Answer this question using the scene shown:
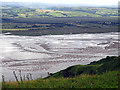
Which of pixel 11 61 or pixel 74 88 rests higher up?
pixel 74 88

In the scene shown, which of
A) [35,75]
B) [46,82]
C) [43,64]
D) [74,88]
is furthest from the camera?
[43,64]

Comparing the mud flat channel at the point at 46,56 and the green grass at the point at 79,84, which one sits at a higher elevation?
the green grass at the point at 79,84

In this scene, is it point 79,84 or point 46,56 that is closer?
point 79,84

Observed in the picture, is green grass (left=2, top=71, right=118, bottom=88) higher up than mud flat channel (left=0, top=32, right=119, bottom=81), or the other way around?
green grass (left=2, top=71, right=118, bottom=88)

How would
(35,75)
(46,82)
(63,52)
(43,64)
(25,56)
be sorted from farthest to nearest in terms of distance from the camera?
(63,52), (25,56), (43,64), (35,75), (46,82)

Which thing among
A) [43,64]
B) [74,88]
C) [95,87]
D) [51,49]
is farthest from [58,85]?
[51,49]

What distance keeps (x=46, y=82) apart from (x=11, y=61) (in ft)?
128

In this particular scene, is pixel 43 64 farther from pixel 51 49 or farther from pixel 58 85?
pixel 58 85

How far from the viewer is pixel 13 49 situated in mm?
77688

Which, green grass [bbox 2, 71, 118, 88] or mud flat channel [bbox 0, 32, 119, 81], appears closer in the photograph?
green grass [bbox 2, 71, 118, 88]

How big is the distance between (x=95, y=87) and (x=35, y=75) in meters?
28.5

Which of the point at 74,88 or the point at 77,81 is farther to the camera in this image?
the point at 77,81

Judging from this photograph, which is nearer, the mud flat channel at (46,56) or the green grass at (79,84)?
the green grass at (79,84)

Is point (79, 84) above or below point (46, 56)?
above
